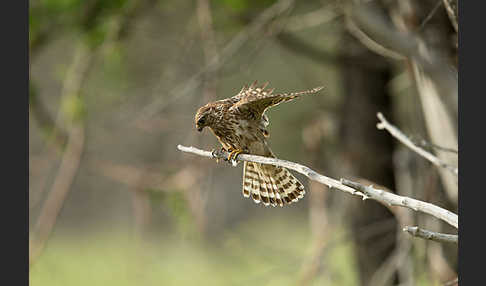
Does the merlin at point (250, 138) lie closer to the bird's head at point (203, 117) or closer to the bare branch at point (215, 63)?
the bird's head at point (203, 117)

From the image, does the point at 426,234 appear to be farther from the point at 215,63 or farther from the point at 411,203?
the point at 215,63

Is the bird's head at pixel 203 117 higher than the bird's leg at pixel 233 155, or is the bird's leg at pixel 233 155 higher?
the bird's head at pixel 203 117

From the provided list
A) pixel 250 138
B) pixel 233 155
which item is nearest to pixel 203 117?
pixel 233 155

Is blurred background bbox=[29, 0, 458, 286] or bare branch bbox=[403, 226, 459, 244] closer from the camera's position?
bare branch bbox=[403, 226, 459, 244]

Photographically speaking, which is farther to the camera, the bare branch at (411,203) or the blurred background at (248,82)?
the blurred background at (248,82)

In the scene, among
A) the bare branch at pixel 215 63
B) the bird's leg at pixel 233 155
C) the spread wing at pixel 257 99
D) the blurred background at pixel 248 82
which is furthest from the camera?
the bare branch at pixel 215 63

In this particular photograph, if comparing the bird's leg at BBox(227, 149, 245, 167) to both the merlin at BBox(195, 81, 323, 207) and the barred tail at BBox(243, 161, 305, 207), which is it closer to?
the merlin at BBox(195, 81, 323, 207)

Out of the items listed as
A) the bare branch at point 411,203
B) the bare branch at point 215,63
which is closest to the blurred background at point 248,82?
the bare branch at point 215,63

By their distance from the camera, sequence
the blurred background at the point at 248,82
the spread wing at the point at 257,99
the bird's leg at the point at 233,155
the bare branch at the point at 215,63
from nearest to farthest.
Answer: the spread wing at the point at 257,99 < the bird's leg at the point at 233,155 < the blurred background at the point at 248,82 < the bare branch at the point at 215,63

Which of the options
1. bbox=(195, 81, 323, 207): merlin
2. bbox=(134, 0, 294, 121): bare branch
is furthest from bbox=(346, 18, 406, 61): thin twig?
bbox=(195, 81, 323, 207): merlin
